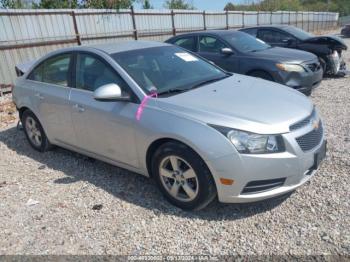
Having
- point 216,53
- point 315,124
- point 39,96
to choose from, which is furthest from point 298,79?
point 39,96

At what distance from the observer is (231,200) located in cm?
288

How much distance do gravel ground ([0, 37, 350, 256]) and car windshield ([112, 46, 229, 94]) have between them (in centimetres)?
119

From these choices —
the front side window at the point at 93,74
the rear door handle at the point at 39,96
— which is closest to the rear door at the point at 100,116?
the front side window at the point at 93,74

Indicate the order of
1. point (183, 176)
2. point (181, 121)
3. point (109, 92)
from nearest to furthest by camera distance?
1. point (181, 121)
2. point (183, 176)
3. point (109, 92)

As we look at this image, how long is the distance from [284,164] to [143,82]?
1.64 m

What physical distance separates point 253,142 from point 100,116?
1.74 meters

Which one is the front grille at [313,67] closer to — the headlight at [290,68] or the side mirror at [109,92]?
the headlight at [290,68]

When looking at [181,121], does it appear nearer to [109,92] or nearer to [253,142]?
[253,142]

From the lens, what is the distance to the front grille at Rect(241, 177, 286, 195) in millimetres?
2791

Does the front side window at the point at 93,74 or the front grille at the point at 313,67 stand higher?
the front side window at the point at 93,74

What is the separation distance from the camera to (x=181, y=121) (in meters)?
2.93

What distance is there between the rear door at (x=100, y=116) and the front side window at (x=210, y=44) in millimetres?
4014

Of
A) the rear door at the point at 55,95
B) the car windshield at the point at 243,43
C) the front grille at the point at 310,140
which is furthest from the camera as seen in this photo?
the car windshield at the point at 243,43

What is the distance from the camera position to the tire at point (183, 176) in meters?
2.89
